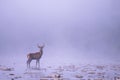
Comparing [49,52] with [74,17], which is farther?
[74,17]

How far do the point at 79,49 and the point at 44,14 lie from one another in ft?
8.13

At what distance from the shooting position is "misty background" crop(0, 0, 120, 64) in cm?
1409

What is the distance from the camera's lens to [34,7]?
15.1 m

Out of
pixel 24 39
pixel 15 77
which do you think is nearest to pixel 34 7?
pixel 24 39

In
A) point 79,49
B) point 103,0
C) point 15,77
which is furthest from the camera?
point 79,49

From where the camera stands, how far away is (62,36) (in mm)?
15234

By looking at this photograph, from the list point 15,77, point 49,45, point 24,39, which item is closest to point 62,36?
point 49,45

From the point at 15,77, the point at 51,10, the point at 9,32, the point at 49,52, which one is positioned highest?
the point at 51,10

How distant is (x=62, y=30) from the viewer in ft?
50.1

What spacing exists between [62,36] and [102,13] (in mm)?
2223

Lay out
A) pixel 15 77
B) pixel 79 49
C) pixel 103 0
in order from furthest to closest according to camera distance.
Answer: pixel 79 49, pixel 103 0, pixel 15 77

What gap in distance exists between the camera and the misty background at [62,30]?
1409 cm

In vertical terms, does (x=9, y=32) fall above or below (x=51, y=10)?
below

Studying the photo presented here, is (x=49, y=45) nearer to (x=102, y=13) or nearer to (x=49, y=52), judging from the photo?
(x=49, y=52)
